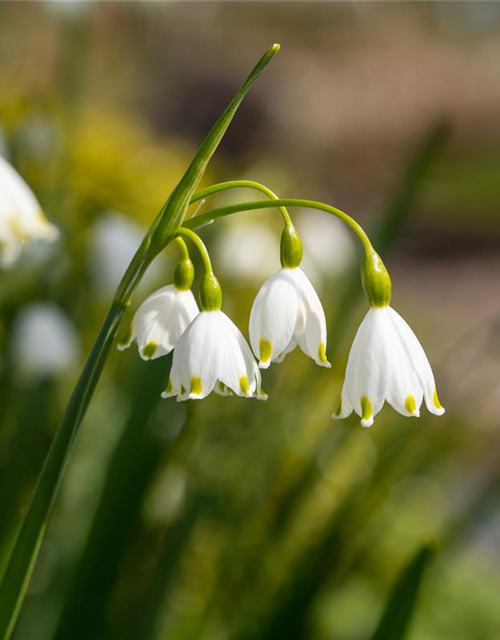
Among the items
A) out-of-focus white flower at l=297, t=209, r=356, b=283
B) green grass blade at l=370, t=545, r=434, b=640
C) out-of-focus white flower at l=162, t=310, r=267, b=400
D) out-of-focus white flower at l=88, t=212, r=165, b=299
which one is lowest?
green grass blade at l=370, t=545, r=434, b=640

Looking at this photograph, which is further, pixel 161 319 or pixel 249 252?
pixel 249 252

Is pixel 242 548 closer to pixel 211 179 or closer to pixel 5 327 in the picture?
pixel 5 327

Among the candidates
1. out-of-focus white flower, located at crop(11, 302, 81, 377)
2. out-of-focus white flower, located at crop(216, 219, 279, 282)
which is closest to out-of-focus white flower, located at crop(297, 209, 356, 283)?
out-of-focus white flower, located at crop(216, 219, 279, 282)

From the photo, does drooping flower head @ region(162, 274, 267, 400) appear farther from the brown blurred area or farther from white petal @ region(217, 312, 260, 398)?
the brown blurred area

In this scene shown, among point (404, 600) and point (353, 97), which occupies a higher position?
point (353, 97)

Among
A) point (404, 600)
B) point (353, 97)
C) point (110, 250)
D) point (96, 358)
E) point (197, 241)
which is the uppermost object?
point (353, 97)

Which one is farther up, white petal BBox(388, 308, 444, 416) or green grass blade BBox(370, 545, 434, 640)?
white petal BBox(388, 308, 444, 416)

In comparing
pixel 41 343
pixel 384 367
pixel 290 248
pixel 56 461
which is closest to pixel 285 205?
pixel 290 248

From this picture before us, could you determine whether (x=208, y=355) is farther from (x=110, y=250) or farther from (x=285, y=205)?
(x=110, y=250)

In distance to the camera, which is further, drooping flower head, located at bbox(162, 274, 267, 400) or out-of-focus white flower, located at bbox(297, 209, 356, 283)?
out-of-focus white flower, located at bbox(297, 209, 356, 283)
